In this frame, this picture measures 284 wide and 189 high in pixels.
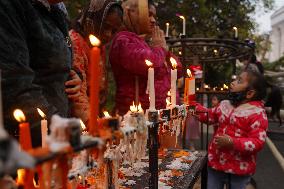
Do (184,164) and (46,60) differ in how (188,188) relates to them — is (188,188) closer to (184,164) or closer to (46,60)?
(184,164)

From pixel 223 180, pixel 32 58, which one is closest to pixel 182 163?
pixel 223 180

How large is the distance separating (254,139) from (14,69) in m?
2.17

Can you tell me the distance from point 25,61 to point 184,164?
1414 millimetres

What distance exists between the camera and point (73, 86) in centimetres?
213

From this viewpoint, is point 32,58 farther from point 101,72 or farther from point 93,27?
point 93,27

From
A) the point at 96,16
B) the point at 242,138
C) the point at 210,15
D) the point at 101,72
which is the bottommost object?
the point at 242,138

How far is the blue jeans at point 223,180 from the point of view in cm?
315

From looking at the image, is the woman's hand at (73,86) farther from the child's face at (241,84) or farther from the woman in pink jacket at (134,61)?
the child's face at (241,84)

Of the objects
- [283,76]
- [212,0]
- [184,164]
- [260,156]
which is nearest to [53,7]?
[184,164]

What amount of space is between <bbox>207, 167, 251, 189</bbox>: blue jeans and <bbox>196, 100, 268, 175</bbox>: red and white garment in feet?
0.26

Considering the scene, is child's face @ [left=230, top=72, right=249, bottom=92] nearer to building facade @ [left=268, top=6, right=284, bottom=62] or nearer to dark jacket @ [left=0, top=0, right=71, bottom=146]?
dark jacket @ [left=0, top=0, right=71, bottom=146]

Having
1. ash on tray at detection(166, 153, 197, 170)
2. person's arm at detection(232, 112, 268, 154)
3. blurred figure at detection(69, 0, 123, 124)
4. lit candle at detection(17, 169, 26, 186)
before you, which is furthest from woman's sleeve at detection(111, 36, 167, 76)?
lit candle at detection(17, 169, 26, 186)

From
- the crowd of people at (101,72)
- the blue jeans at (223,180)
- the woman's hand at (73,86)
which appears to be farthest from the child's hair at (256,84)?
the woman's hand at (73,86)

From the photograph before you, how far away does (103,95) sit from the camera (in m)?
2.99
